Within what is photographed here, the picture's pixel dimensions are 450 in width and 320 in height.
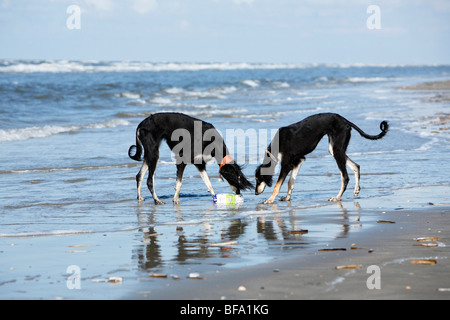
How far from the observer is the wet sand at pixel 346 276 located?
478 cm

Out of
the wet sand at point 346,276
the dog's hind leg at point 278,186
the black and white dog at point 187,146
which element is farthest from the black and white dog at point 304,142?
the wet sand at point 346,276

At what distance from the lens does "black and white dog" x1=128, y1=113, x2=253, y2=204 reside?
9.68 meters

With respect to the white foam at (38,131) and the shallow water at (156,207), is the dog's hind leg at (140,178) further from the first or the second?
the white foam at (38,131)

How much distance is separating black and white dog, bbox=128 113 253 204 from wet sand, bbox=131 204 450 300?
3.28 m

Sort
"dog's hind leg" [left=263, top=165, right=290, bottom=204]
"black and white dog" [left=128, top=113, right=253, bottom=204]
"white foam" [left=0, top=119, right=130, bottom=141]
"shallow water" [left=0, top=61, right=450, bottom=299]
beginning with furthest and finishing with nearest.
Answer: "white foam" [left=0, top=119, right=130, bottom=141] < "black and white dog" [left=128, top=113, right=253, bottom=204] < "dog's hind leg" [left=263, top=165, right=290, bottom=204] < "shallow water" [left=0, top=61, right=450, bottom=299]

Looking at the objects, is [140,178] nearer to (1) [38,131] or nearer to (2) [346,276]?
(2) [346,276]

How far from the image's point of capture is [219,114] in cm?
2495

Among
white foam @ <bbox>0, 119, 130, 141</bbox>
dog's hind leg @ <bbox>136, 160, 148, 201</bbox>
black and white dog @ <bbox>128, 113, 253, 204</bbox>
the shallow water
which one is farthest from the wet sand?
white foam @ <bbox>0, 119, 130, 141</bbox>

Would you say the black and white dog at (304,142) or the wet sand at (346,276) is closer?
the wet sand at (346,276)

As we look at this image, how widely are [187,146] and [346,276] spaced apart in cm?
498

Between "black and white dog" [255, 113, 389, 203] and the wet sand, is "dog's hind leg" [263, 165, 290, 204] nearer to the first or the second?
"black and white dog" [255, 113, 389, 203]

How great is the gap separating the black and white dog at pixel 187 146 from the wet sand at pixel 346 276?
328 cm
